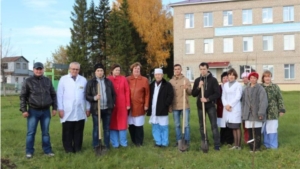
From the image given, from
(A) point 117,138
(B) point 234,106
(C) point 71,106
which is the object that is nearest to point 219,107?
(B) point 234,106

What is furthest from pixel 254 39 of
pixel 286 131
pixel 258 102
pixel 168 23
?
pixel 258 102

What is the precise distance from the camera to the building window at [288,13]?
33031 millimetres

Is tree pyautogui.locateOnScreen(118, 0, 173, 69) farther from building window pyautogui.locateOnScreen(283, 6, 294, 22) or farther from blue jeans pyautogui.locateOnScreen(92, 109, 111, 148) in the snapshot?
blue jeans pyautogui.locateOnScreen(92, 109, 111, 148)

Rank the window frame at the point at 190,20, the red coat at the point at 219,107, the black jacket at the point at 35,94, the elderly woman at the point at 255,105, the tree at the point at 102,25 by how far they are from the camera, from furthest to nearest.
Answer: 1. the tree at the point at 102,25
2. the window frame at the point at 190,20
3. the red coat at the point at 219,107
4. the elderly woman at the point at 255,105
5. the black jacket at the point at 35,94

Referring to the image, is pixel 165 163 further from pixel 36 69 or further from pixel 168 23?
pixel 168 23

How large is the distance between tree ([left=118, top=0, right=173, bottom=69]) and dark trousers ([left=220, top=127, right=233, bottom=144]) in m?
31.8

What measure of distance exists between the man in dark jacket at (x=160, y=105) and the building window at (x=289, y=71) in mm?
29888

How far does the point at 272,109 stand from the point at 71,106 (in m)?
4.12

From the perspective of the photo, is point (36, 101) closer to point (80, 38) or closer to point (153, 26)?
point (153, 26)

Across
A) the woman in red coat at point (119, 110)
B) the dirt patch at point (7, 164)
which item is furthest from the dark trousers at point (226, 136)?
the dirt patch at point (7, 164)

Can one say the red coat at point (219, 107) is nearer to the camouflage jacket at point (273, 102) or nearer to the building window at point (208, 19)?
the camouflage jacket at point (273, 102)

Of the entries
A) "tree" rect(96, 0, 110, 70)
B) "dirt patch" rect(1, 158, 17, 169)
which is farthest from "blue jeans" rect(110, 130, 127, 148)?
"tree" rect(96, 0, 110, 70)

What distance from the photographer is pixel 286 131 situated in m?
8.89

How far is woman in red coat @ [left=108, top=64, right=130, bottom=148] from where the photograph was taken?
22.7 feet
